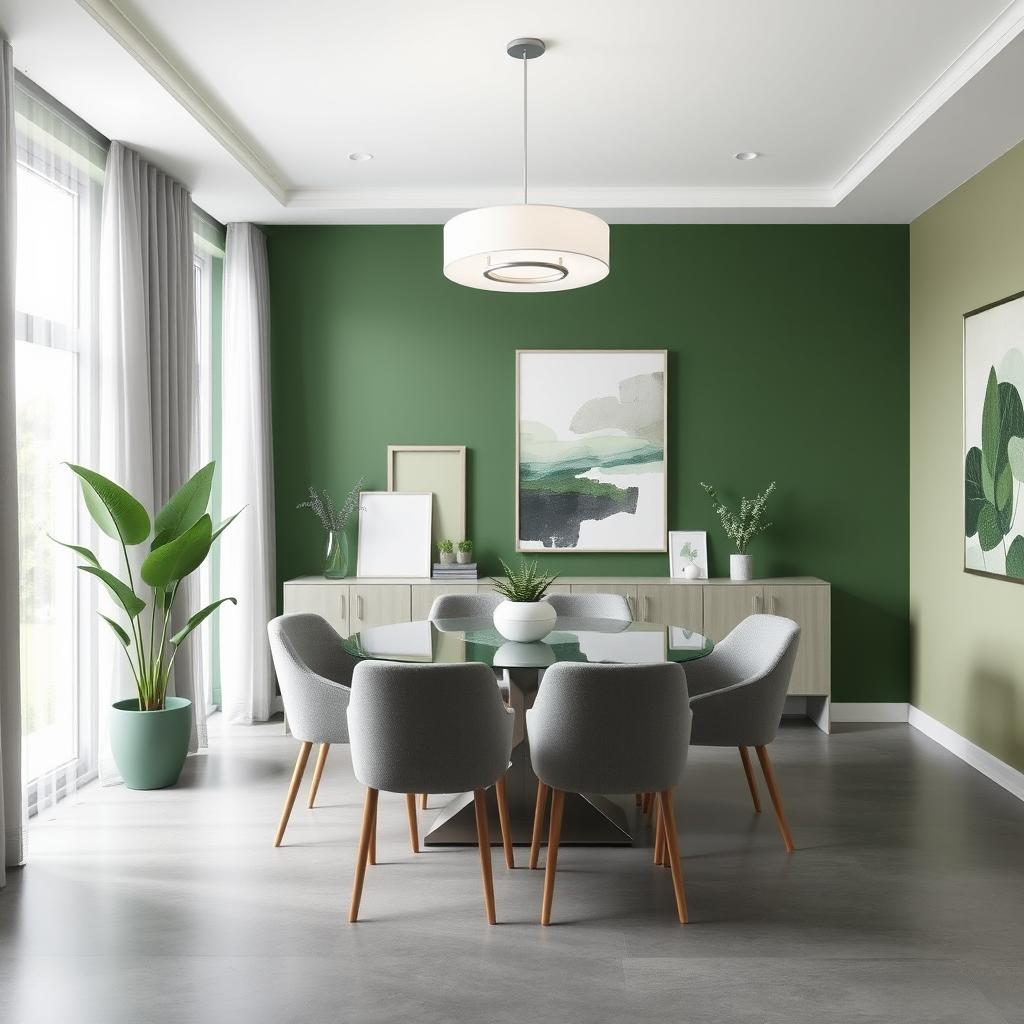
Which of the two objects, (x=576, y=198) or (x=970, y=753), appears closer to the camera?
(x=970, y=753)

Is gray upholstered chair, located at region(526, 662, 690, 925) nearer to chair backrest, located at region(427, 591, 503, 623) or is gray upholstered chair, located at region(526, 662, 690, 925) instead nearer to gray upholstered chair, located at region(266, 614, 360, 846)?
gray upholstered chair, located at region(266, 614, 360, 846)

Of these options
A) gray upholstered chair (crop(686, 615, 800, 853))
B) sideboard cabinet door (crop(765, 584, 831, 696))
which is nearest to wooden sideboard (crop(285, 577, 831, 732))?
sideboard cabinet door (crop(765, 584, 831, 696))

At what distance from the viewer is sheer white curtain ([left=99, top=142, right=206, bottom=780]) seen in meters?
4.44

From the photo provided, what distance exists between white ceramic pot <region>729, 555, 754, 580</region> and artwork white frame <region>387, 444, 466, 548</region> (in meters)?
1.59

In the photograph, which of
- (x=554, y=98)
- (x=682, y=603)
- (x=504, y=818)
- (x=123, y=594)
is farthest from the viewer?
(x=682, y=603)

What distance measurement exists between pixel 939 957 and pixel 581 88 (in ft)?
11.2

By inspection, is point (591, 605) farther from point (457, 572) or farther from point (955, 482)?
point (955, 482)

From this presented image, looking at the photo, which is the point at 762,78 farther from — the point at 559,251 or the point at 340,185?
the point at 340,185

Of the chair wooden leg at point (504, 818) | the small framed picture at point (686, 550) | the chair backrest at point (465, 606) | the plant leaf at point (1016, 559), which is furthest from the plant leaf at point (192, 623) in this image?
the plant leaf at point (1016, 559)

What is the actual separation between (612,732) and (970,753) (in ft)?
9.22

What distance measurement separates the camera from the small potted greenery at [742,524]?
5707 mm

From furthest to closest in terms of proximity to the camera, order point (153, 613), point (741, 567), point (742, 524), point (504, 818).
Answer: point (742, 524) < point (741, 567) < point (153, 613) < point (504, 818)

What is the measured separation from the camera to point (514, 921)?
10.1ft

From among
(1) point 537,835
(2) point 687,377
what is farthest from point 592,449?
(1) point 537,835
